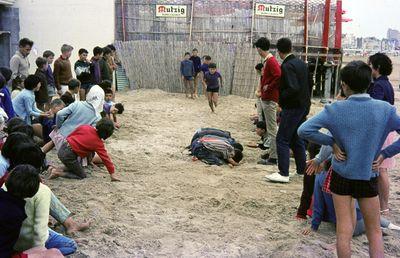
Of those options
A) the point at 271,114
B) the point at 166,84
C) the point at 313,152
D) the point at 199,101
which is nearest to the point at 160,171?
the point at 271,114

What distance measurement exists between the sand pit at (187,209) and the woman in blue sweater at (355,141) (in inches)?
23.3

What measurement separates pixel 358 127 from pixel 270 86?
3538 millimetres

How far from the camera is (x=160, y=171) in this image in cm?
638

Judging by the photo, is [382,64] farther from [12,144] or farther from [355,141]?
[12,144]

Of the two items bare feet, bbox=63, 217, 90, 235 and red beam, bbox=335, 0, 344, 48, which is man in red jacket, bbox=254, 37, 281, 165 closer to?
bare feet, bbox=63, 217, 90, 235

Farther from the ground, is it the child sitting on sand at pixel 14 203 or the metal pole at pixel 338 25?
the metal pole at pixel 338 25

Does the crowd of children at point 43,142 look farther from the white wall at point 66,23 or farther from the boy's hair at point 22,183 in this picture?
the white wall at point 66,23

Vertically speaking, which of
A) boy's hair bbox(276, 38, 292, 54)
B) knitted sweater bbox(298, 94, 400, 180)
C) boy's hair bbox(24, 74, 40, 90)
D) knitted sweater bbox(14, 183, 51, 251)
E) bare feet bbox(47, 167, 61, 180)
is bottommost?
bare feet bbox(47, 167, 61, 180)

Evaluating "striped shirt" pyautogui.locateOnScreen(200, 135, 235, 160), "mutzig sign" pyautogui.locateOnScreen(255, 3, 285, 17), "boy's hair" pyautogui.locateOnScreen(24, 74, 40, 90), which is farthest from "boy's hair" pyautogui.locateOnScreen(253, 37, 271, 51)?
"mutzig sign" pyautogui.locateOnScreen(255, 3, 285, 17)

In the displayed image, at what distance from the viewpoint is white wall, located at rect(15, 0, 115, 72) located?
50.4ft

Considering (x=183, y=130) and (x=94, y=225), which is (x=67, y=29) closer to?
(x=183, y=130)

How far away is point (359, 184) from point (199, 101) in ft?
36.3

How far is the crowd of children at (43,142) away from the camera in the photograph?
10.2ft

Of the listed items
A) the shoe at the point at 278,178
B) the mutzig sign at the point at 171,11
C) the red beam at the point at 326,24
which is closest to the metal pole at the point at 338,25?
the red beam at the point at 326,24
